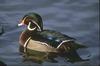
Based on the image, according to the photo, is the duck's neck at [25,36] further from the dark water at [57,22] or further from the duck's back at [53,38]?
the duck's back at [53,38]

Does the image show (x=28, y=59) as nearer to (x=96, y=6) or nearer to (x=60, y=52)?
(x=60, y=52)

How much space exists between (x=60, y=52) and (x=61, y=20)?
194 cm

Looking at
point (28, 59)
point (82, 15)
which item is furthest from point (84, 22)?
point (28, 59)

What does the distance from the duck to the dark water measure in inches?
8.1

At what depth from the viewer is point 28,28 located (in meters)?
13.3

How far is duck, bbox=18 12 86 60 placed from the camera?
12.3 m

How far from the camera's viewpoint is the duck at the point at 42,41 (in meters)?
12.3

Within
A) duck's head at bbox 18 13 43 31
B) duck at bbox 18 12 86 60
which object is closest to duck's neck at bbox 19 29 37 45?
duck at bbox 18 12 86 60

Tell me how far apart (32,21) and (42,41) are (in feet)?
2.85

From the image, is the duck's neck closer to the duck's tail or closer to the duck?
the duck

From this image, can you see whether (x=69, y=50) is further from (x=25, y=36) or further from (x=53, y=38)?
(x=25, y=36)

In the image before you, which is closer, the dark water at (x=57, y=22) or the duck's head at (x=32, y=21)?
the dark water at (x=57, y=22)

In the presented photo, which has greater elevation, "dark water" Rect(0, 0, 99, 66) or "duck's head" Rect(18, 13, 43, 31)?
"duck's head" Rect(18, 13, 43, 31)

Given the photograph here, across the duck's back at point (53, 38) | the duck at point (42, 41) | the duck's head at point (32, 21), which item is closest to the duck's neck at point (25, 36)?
the duck at point (42, 41)
